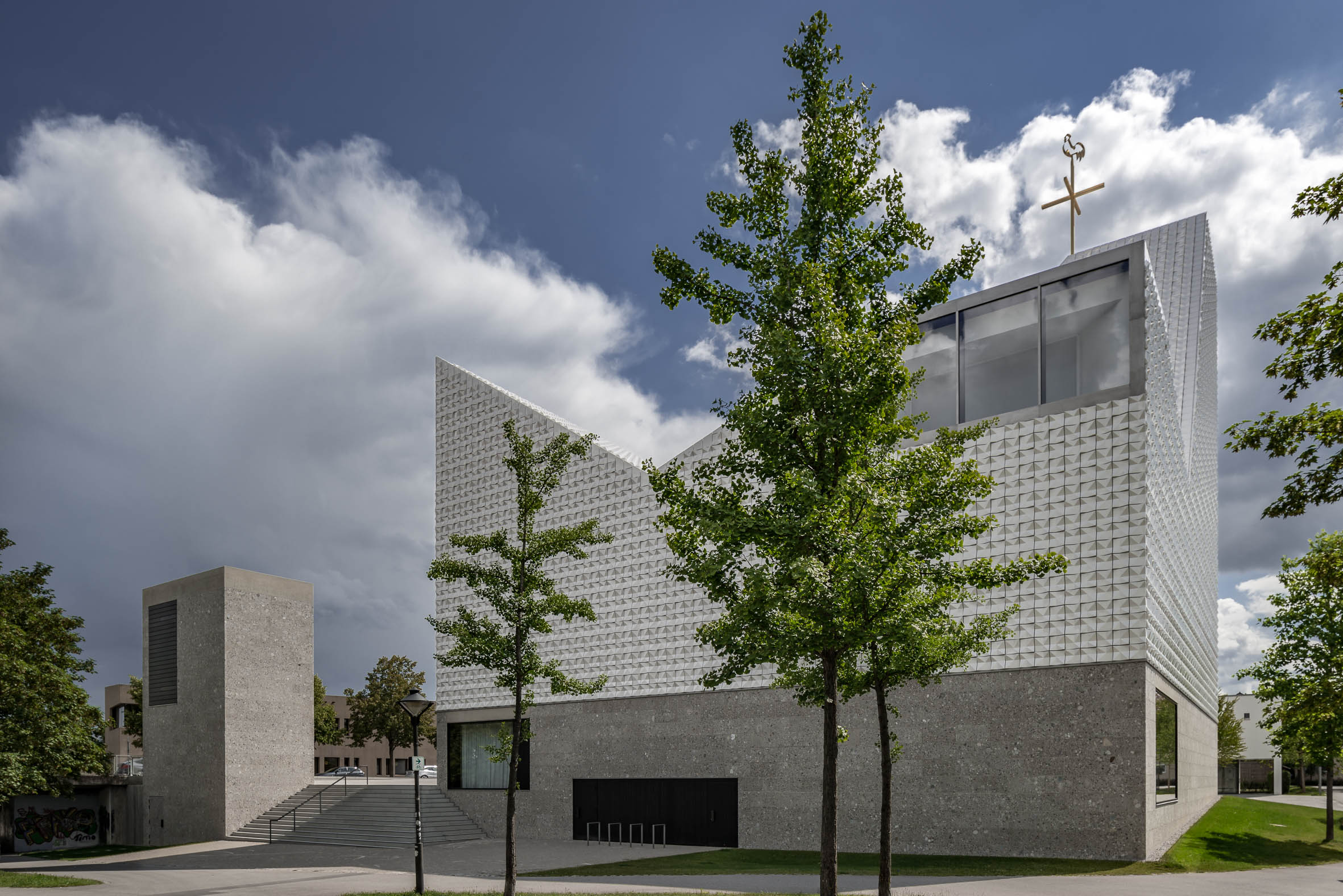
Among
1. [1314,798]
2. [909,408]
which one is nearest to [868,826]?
[909,408]

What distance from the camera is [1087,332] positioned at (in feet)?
73.3

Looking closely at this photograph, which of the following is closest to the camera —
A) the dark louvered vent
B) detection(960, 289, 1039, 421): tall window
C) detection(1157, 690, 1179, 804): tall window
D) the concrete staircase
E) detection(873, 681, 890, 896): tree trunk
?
detection(873, 681, 890, 896): tree trunk

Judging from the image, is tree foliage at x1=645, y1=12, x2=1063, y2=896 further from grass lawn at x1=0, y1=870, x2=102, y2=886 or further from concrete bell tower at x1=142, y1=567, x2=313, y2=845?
concrete bell tower at x1=142, y1=567, x2=313, y2=845

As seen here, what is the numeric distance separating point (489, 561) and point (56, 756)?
561 inches

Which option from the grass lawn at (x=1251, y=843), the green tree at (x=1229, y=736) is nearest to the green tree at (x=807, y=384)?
the grass lawn at (x=1251, y=843)

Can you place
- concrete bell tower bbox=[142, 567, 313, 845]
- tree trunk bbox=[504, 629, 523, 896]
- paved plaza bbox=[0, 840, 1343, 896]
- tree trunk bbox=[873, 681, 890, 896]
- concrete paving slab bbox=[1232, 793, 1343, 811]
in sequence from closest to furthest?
tree trunk bbox=[873, 681, 890, 896], tree trunk bbox=[504, 629, 523, 896], paved plaza bbox=[0, 840, 1343, 896], concrete bell tower bbox=[142, 567, 313, 845], concrete paving slab bbox=[1232, 793, 1343, 811]

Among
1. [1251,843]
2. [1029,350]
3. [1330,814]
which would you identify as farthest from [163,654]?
[1330,814]

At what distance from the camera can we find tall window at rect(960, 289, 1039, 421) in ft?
76.0

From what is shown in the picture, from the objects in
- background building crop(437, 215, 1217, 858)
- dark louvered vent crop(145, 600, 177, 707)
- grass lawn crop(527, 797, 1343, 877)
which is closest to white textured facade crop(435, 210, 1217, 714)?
background building crop(437, 215, 1217, 858)

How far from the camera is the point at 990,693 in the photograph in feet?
74.2

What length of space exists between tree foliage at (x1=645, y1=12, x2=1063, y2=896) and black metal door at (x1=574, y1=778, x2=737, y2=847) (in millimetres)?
16238

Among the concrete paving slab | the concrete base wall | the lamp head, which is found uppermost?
the lamp head

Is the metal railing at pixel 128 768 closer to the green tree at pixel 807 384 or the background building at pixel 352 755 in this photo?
the background building at pixel 352 755

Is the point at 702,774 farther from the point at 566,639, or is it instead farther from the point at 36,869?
the point at 36,869
